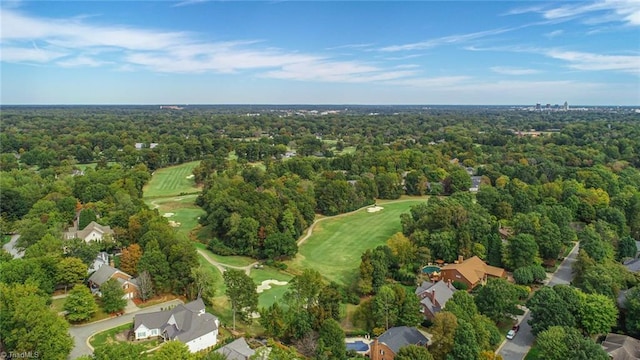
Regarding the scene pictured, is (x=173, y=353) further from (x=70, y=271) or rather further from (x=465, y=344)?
(x=70, y=271)

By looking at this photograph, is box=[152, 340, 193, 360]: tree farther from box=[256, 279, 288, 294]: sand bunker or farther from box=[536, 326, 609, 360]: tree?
box=[536, 326, 609, 360]: tree

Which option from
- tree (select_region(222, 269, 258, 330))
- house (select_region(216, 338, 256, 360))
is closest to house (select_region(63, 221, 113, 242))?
tree (select_region(222, 269, 258, 330))

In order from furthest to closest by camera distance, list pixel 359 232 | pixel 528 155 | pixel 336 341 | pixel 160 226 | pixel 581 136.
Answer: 1. pixel 581 136
2. pixel 528 155
3. pixel 359 232
4. pixel 160 226
5. pixel 336 341

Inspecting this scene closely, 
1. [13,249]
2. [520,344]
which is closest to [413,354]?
[520,344]

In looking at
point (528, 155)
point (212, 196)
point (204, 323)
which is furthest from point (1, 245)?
point (528, 155)

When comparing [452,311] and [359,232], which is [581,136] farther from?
[452,311]

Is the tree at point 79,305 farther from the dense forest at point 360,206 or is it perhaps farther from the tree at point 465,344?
the tree at point 465,344
